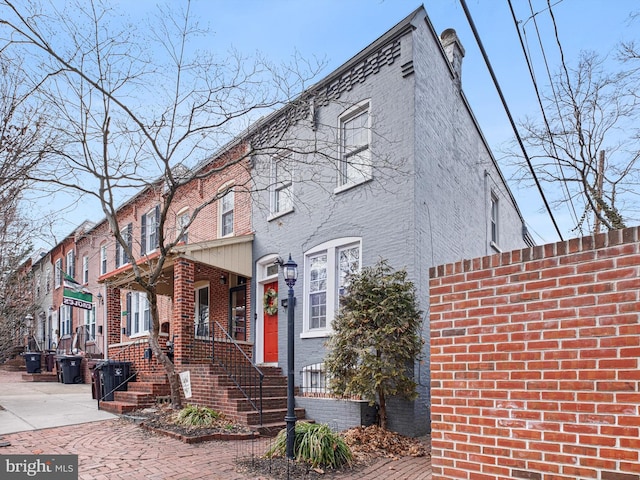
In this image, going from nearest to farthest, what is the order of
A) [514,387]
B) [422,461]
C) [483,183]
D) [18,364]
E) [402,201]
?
[514,387], [422,461], [402,201], [483,183], [18,364]

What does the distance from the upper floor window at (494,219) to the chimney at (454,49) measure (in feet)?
13.9

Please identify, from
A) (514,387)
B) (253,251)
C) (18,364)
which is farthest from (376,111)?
(18,364)

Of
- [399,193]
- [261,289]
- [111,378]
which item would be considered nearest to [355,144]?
[399,193]

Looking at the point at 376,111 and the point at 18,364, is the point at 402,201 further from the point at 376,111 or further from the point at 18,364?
the point at 18,364

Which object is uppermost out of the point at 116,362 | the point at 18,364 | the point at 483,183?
the point at 483,183

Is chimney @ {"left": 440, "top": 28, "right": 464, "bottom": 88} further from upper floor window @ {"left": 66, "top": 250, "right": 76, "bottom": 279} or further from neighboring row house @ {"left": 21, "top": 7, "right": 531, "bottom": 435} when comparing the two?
upper floor window @ {"left": 66, "top": 250, "right": 76, "bottom": 279}

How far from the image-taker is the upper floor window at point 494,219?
15805 millimetres

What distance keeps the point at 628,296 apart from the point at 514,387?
1.08m

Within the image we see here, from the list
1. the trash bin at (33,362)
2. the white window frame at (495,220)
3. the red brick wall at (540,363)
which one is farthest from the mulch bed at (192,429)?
the trash bin at (33,362)

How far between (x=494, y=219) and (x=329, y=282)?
7474mm

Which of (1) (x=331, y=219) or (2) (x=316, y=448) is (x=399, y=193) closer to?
(1) (x=331, y=219)

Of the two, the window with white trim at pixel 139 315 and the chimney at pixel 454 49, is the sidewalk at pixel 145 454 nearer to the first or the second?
the window with white trim at pixel 139 315

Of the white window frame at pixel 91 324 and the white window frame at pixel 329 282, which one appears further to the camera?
the white window frame at pixel 91 324

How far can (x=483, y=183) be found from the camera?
1471 centimetres
